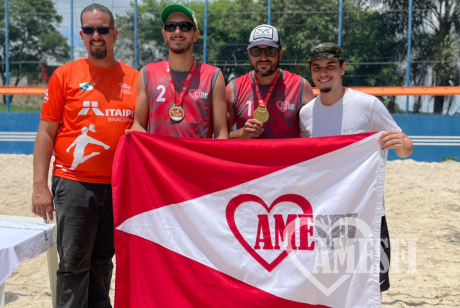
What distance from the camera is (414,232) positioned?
7.06 m

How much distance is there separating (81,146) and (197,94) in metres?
0.96

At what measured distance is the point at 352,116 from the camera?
3621 mm

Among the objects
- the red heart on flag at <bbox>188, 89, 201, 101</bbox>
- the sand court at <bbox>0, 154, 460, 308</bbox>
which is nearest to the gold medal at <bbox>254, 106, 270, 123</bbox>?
the red heart on flag at <bbox>188, 89, 201, 101</bbox>

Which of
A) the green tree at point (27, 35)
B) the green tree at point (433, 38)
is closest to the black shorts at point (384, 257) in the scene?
the green tree at point (433, 38)

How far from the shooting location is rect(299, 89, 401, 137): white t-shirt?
3602 millimetres

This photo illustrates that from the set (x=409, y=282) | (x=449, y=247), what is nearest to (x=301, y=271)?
(x=409, y=282)

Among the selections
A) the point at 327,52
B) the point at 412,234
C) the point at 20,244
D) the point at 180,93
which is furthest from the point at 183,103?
the point at 412,234

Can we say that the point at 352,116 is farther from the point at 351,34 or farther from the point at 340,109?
the point at 351,34

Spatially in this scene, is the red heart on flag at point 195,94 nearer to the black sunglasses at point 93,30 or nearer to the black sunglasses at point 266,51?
the black sunglasses at point 266,51

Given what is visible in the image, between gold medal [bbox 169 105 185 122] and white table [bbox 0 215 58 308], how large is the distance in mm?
1264

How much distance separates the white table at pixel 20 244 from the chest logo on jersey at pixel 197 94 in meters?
1.48

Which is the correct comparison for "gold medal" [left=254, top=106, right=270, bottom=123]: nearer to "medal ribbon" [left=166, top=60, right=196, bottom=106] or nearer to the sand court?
"medal ribbon" [left=166, top=60, right=196, bottom=106]

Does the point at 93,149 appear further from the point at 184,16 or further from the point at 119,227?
the point at 184,16

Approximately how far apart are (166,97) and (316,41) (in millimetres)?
11006
